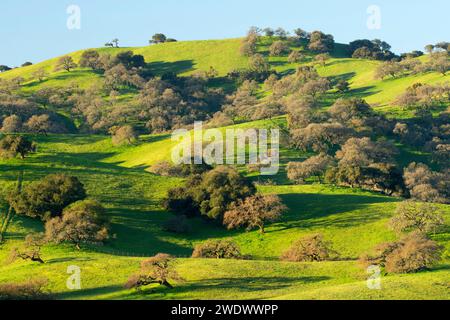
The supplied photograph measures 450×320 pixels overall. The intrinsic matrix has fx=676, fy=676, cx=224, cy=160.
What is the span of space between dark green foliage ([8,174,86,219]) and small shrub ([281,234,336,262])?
3039 centimetres

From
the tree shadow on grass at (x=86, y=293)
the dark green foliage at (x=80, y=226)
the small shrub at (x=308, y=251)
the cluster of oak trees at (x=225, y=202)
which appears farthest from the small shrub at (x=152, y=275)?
the cluster of oak trees at (x=225, y=202)

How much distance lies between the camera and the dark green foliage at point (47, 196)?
8356 centimetres

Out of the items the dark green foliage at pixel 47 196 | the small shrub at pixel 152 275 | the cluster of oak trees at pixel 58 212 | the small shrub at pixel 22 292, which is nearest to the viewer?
the small shrub at pixel 22 292

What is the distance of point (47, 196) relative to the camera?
85000 millimetres

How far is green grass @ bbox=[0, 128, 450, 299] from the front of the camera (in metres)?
53.1

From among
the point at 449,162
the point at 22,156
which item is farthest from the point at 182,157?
the point at 449,162

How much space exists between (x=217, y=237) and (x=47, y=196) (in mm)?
21990

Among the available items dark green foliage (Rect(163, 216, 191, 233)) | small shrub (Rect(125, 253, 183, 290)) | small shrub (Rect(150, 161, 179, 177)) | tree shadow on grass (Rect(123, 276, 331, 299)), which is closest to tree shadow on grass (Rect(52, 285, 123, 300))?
small shrub (Rect(125, 253, 183, 290))

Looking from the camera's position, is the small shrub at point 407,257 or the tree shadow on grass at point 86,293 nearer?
the tree shadow on grass at point 86,293

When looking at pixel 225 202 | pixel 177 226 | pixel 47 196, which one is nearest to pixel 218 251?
pixel 177 226

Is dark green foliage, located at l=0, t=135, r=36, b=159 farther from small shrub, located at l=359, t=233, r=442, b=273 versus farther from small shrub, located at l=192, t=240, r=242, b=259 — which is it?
small shrub, located at l=359, t=233, r=442, b=273

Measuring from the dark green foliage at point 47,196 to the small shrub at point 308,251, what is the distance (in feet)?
99.7

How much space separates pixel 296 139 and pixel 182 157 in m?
23.0

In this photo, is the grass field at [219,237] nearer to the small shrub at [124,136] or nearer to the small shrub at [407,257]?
the small shrub at [407,257]
